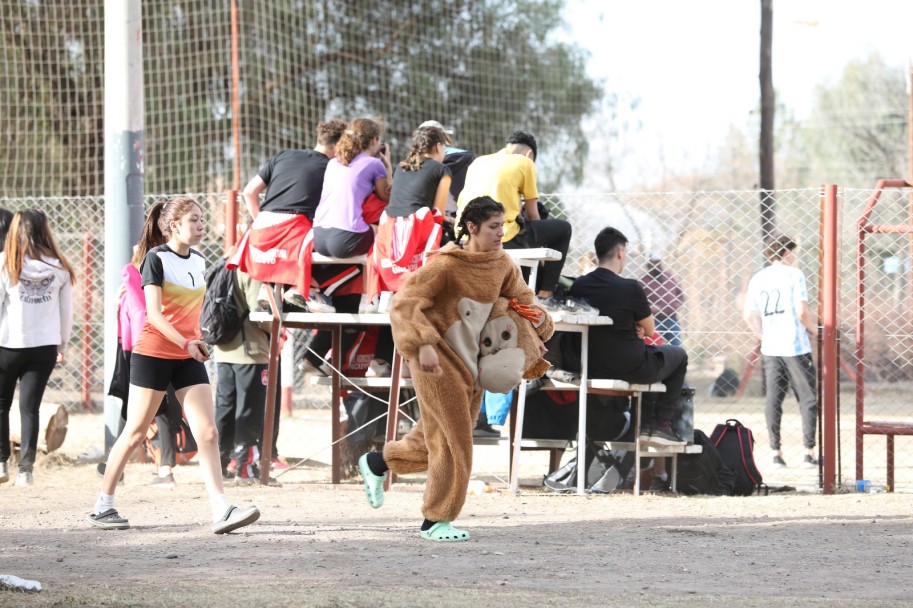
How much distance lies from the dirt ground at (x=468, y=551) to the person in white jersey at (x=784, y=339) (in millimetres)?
1614

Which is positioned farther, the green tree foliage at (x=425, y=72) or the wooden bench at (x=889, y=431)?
the green tree foliage at (x=425, y=72)

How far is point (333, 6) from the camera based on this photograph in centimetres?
2212

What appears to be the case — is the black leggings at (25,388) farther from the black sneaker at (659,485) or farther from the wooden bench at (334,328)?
the black sneaker at (659,485)

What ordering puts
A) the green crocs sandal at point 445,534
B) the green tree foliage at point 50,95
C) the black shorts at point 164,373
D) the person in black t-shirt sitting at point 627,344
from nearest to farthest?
the green crocs sandal at point 445,534
the black shorts at point 164,373
the person in black t-shirt sitting at point 627,344
the green tree foliage at point 50,95

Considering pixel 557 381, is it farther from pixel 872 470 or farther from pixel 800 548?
pixel 872 470

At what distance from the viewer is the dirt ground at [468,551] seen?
4.74m

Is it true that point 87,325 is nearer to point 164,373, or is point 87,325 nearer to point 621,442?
point 621,442

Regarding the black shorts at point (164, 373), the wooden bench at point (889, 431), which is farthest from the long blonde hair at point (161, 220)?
the wooden bench at point (889, 431)

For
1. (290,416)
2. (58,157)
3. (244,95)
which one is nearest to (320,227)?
(290,416)

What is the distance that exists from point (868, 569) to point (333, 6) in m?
18.3

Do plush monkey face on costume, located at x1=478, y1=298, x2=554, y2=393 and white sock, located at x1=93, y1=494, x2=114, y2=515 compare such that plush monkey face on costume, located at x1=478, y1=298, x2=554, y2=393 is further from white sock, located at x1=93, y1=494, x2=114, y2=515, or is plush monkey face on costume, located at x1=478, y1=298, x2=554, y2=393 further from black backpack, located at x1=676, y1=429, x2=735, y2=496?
black backpack, located at x1=676, y1=429, x2=735, y2=496

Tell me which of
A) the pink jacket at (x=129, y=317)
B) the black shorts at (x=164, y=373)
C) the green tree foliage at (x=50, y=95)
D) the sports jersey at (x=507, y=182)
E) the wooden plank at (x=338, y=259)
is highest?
the green tree foliage at (x=50, y=95)

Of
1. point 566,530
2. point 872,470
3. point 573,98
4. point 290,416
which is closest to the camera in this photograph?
point 566,530

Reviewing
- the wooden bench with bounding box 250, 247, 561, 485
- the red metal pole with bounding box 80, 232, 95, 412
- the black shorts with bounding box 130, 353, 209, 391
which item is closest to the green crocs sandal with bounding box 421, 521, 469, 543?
the black shorts with bounding box 130, 353, 209, 391
